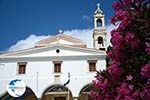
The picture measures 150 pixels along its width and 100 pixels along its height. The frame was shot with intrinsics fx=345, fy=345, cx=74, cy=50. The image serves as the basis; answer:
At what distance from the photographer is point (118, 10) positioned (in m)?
8.73

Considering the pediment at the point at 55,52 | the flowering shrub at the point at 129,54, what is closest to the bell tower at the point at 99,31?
the pediment at the point at 55,52

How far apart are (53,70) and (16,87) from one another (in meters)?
3.79

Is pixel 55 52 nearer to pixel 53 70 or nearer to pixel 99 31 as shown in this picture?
pixel 53 70

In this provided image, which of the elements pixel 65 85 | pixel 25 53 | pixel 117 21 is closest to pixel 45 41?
pixel 25 53

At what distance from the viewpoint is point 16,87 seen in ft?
97.5

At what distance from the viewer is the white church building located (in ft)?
102

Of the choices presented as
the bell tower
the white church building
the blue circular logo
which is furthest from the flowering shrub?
the bell tower

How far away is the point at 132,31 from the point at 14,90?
2244 centimetres

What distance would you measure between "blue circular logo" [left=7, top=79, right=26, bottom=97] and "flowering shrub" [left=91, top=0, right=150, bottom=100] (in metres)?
21.1

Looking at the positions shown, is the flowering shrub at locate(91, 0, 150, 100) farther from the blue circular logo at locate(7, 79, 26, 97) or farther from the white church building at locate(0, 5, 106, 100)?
the white church building at locate(0, 5, 106, 100)

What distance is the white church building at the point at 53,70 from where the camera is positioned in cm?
3095

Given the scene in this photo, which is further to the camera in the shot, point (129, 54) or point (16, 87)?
point (16, 87)

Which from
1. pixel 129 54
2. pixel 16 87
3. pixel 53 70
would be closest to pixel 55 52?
pixel 53 70

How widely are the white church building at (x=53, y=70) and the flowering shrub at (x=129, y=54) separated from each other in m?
22.2
